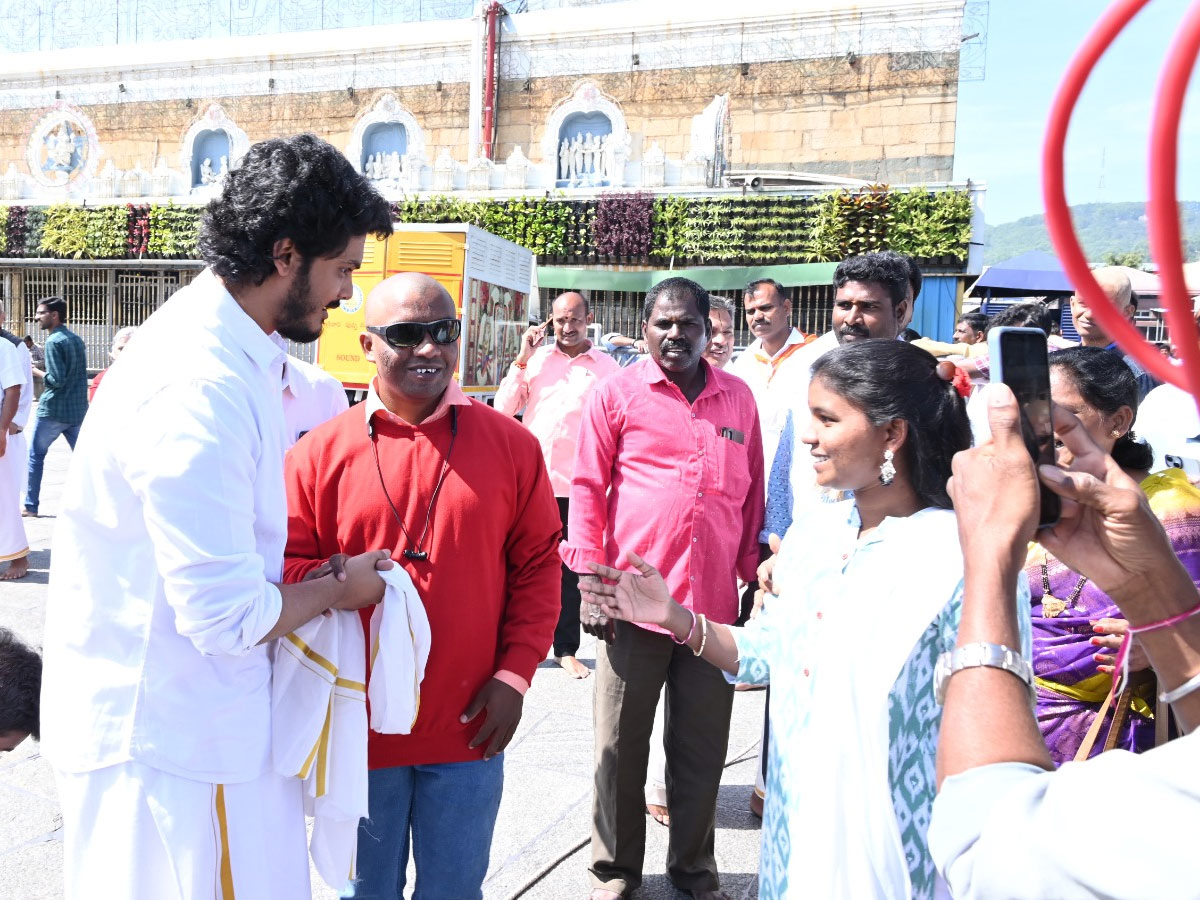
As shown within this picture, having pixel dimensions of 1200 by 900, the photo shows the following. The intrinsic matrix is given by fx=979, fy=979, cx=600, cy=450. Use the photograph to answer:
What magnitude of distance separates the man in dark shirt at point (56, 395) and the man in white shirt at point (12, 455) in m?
1.48

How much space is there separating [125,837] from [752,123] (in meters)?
21.1

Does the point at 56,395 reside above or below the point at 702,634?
above

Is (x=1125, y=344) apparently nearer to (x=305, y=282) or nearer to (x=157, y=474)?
(x=157, y=474)

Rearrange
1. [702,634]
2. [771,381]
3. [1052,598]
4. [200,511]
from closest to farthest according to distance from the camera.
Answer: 1. [200,511]
2. [702,634]
3. [1052,598]
4. [771,381]

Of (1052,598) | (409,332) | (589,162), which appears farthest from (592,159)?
(1052,598)

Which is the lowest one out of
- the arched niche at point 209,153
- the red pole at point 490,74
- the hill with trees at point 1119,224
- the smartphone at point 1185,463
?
the smartphone at point 1185,463

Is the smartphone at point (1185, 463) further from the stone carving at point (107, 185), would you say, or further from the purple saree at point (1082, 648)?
the stone carving at point (107, 185)

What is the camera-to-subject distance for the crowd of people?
1.10 meters

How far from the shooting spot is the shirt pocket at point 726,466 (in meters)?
3.29

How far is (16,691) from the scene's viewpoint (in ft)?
8.02

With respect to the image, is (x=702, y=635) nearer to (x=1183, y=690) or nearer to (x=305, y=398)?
(x=1183, y=690)

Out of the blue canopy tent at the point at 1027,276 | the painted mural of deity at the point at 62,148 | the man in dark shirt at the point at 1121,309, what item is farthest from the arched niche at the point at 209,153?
the man in dark shirt at the point at 1121,309

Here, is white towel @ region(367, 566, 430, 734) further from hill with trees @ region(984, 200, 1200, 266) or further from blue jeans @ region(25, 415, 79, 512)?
blue jeans @ region(25, 415, 79, 512)

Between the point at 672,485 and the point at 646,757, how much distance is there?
0.89 m
